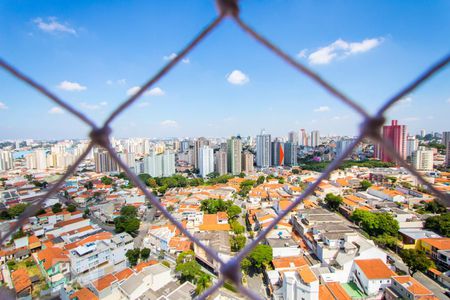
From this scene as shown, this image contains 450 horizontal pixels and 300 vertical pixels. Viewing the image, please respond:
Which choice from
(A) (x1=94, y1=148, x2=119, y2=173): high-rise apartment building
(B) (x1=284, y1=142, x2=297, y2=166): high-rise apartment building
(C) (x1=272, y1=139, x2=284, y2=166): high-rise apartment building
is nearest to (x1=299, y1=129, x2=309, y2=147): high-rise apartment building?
(B) (x1=284, y1=142, x2=297, y2=166): high-rise apartment building

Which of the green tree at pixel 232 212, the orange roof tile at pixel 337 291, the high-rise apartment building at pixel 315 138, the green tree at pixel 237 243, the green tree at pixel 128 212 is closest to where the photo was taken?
the orange roof tile at pixel 337 291

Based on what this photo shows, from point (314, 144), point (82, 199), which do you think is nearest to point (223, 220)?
point (82, 199)

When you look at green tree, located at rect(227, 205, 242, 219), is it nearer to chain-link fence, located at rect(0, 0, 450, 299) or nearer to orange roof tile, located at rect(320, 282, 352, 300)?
orange roof tile, located at rect(320, 282, 352, 300)

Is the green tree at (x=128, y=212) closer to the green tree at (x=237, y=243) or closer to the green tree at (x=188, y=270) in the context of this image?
the green tree at (x=188, y=270)

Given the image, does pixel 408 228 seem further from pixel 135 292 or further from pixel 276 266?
pixel 135 292

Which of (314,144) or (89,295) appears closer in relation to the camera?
(89,295)

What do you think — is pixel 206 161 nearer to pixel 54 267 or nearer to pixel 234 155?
pixel 234 155

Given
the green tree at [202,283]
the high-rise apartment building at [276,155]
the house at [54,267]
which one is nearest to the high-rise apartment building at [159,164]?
the high-rise apartment building at [276,155]
